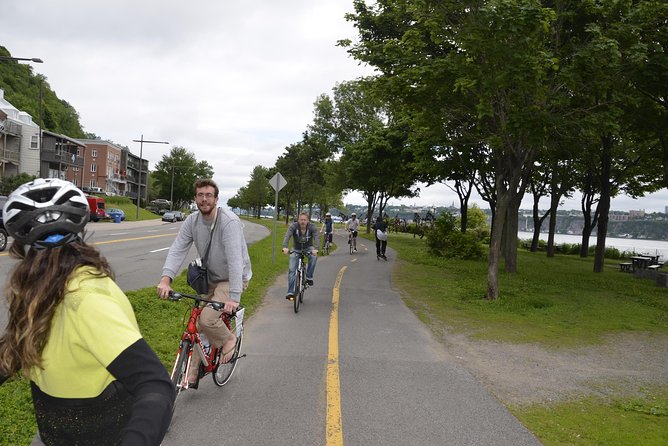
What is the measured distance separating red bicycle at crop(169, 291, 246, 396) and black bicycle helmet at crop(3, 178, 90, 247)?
2.40 metres

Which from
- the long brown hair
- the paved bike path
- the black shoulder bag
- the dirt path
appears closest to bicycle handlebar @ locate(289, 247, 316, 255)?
the paved bike path

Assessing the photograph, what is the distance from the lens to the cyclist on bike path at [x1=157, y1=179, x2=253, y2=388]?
4.38 m

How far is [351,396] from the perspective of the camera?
194 inches

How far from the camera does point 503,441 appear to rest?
13.2 feet

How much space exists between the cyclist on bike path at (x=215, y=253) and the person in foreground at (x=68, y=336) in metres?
2.63

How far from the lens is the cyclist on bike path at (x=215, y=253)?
172 inches

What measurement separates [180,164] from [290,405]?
108087 mm

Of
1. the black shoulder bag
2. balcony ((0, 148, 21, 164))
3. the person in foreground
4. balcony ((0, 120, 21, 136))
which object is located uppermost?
balcony ((0, 120, 21, 136))

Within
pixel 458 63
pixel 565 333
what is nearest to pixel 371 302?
pixel 565 333

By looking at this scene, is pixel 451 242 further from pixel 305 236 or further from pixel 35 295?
pixel 35 295

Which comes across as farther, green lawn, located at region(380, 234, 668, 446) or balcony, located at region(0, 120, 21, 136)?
balcony, located at region(0, 120, 21, 136)

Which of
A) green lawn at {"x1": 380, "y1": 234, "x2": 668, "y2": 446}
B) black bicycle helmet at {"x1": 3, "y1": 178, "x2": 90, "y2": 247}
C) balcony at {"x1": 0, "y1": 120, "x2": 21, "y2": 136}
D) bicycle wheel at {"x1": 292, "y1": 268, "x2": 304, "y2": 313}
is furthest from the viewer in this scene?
balcony at {"x1": 0, "y1": 120, "x2": 21, "y2": 136}

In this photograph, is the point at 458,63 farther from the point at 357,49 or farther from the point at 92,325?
the point at 92,325

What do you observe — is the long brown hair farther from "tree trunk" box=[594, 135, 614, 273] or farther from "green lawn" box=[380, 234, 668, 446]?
"tree trunk" box=[594, 135, 614, 273]
